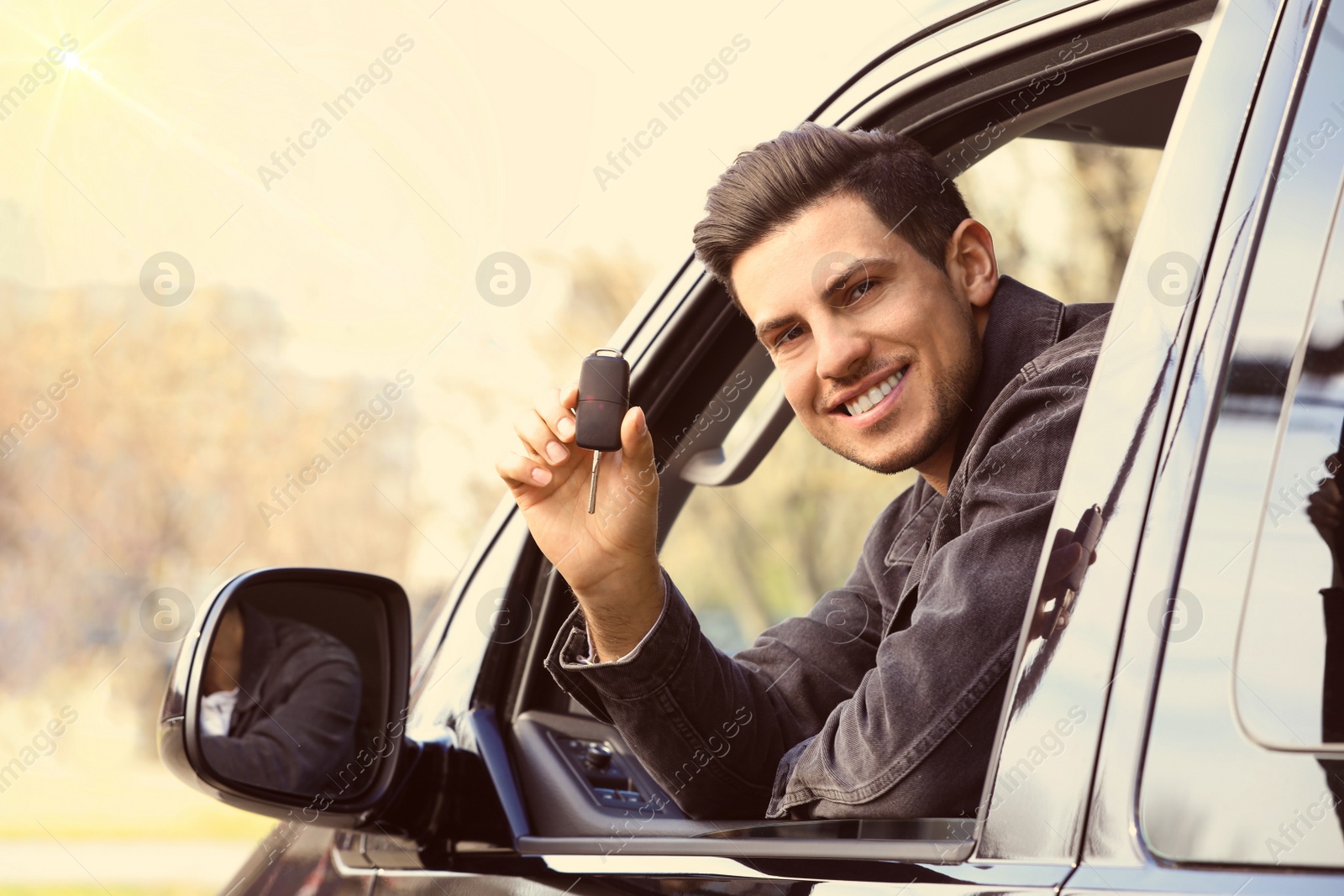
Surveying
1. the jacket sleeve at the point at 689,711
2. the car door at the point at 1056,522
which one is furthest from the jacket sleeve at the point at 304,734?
the jacket sleeve at the point at 689,711

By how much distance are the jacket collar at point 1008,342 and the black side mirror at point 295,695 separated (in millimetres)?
955

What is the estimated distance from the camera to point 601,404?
1.70m

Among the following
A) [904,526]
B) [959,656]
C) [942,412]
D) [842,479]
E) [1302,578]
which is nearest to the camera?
[1302,578]

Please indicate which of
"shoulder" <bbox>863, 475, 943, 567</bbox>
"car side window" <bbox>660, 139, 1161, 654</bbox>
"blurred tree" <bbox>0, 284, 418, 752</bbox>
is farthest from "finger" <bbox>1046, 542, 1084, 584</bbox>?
"blurred tree" <bbox>0, 284, 418, 752</bbox>

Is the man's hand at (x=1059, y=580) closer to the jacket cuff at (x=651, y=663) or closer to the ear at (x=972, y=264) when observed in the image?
the jacket cuff at (x=651, y=663)

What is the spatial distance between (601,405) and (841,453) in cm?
56

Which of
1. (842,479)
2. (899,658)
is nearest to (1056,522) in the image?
(899,658)

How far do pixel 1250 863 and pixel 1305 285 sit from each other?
1.46 feet

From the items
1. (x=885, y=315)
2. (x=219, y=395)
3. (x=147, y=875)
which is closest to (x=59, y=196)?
(x=219, y=395)

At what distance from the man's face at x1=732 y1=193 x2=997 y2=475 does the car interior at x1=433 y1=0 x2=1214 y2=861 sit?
16 centimetres

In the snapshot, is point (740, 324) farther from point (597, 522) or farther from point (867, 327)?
point (597, 522)

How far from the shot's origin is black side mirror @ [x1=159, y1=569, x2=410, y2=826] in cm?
167

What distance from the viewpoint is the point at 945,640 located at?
1.31 metres

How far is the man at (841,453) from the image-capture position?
1452 millimetres
